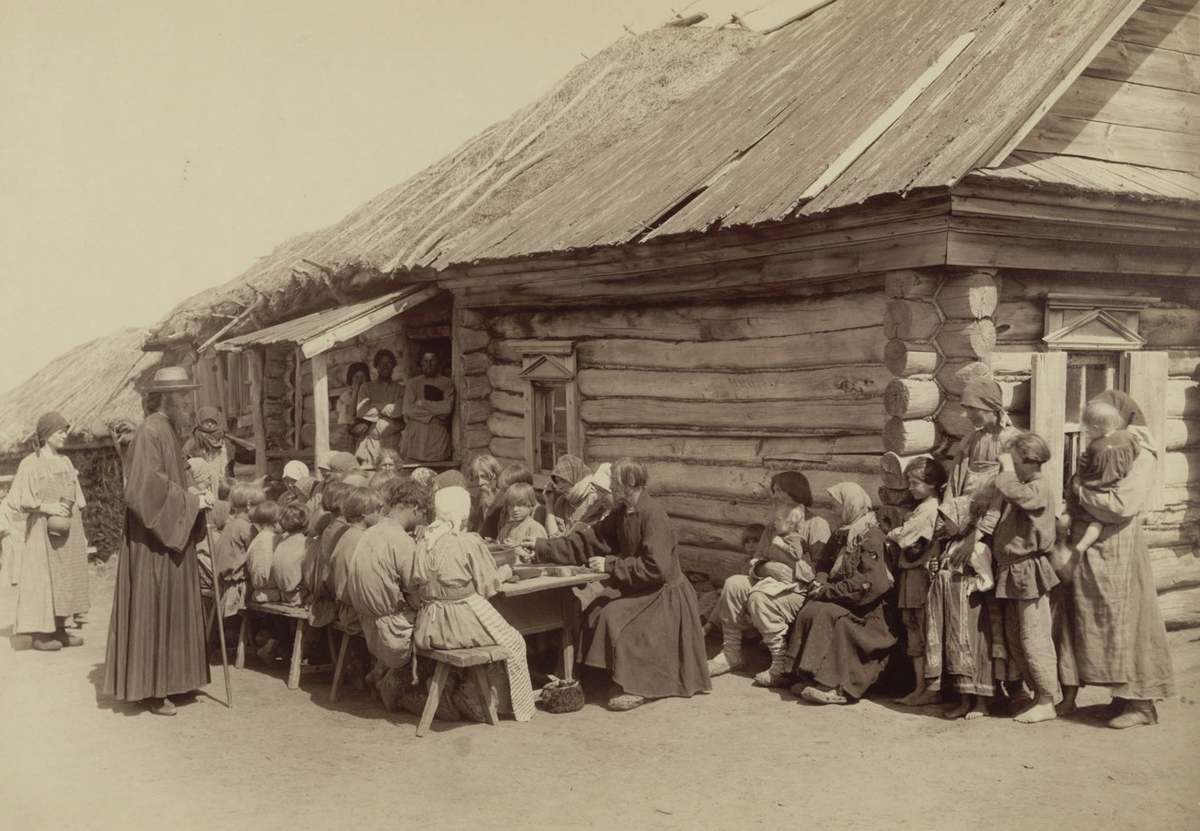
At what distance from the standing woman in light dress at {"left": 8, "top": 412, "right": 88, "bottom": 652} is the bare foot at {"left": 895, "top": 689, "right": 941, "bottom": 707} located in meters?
6.82

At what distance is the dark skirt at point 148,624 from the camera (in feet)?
22.4

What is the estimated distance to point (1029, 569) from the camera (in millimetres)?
6047

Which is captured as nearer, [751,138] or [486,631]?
[486,631]

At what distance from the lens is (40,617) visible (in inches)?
352

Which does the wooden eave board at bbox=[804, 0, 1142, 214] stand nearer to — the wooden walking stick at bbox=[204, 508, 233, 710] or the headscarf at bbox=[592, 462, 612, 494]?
the headscarf at bbox=[592, 462, 612, 494]

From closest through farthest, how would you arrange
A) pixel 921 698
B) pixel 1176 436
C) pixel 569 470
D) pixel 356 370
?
1. pixel 921 698
2. pixel 1176 436
3. pixel 569 470
4. pixel 356 370

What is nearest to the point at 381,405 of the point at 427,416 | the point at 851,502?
the point at 427,416

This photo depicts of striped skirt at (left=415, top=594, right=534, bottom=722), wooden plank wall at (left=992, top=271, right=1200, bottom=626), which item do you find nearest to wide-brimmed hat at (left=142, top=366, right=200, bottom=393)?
striped skirt at (left=415, top=594, right=534, bottom=722)

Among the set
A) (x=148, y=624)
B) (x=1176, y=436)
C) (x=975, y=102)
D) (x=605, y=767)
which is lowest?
(x=605, y=767)

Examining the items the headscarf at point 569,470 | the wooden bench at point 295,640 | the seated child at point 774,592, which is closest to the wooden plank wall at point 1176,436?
the seated child at point 774,592

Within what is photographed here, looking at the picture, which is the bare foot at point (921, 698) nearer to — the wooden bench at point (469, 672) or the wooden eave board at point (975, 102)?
the wooden bench at point (469, 672)

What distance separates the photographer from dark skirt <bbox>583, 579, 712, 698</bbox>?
6809 mm

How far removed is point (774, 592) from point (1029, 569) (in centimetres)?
168

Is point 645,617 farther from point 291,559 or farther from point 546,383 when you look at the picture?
point 546,383
